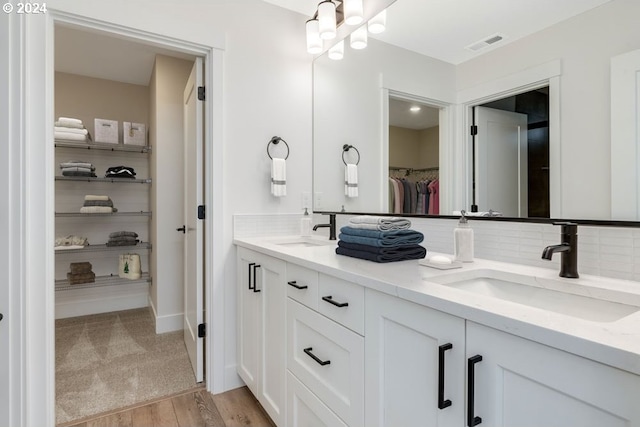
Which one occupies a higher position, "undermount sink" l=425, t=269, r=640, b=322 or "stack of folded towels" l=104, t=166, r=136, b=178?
"stack of folded towels" l=104, t=166, r=136, b=178

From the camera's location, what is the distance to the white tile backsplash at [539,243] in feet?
3.09

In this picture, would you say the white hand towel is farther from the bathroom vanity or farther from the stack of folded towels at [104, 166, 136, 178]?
the stack of folded towels at [104, 166, 136, 178]

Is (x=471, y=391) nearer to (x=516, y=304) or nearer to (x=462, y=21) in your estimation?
(x=516, y=304)

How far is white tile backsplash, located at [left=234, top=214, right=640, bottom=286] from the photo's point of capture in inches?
37.0

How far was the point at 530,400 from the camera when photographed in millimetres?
605

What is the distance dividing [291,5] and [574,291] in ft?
7.18

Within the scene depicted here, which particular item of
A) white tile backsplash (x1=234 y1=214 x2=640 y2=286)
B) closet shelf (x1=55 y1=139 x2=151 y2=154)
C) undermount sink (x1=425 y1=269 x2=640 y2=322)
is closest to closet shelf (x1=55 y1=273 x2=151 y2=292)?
closet shelf (x1=55 y1=139 x2=151 y2=154)

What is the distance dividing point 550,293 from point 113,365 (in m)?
2.56

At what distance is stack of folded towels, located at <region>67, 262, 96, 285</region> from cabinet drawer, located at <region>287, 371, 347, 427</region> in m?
2.64

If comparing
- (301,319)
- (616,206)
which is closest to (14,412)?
(301,319)

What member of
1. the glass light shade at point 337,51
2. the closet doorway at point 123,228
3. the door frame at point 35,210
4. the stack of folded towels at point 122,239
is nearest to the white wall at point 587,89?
the glass light shade at point 337,51

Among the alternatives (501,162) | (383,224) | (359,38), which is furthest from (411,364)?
(359,38)

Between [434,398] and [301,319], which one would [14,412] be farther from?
[434,398]

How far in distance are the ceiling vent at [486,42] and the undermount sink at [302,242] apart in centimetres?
115
